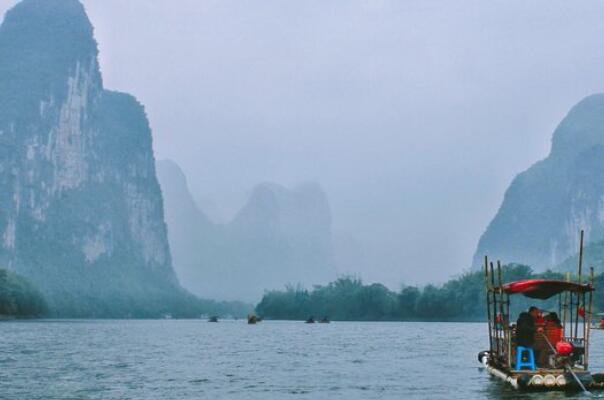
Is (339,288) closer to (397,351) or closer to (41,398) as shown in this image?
(397,351)

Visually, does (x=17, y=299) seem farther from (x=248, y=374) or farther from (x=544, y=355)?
(x=544, y=355)

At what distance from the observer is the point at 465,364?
46750 millimetres

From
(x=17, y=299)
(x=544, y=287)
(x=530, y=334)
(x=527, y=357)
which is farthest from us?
(x=17, y=299)

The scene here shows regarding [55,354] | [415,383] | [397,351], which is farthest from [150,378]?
[397,351]

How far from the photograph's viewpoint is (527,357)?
1195 inches

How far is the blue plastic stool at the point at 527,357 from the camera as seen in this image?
30234 mm

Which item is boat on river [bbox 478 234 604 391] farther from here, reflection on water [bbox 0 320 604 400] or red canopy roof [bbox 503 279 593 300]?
reflection on water [bbox 0 320 604 400]

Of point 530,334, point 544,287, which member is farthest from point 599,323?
point 530,334

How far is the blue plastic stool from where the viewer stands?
30234 millimetres

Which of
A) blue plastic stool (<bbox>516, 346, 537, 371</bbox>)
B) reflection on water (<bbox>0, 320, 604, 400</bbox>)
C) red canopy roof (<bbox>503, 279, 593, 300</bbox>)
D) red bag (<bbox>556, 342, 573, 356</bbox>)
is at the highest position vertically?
red canopy roof (<bbox>503, 279, 593, 300</bbox>)

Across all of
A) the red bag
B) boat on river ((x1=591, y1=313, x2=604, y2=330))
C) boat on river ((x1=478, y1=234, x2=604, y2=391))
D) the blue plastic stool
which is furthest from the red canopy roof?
boat on river ((x1=591, y1=313, x2=604, y2=330))

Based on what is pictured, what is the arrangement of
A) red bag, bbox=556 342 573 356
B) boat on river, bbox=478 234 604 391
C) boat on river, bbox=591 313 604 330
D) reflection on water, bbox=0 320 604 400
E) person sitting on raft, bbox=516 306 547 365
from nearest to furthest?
boat on river, bbox=478 234 604 391 < red bag, bbox=556 342 573 356 < person sitting on raft, bbox=516 306 547 365 < reflection on water, bbox=0 320 604 400 < boat on river, bbox=591 313 604 330

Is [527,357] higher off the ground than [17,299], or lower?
lower

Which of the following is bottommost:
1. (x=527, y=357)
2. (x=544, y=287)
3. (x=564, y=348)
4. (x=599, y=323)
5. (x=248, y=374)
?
(x=248, y=374)
